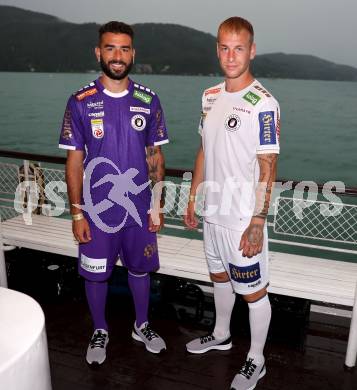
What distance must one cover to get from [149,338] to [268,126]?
1611 mm

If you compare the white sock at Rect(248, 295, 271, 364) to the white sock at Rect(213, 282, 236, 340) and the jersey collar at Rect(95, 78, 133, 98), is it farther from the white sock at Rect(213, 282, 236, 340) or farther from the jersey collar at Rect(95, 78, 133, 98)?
the jersey collar at Rect(95, 78, 133, 98)

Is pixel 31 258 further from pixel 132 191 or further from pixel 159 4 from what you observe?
pixel 159 4

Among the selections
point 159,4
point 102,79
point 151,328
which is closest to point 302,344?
point 151,328

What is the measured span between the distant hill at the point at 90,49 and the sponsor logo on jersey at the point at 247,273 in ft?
163

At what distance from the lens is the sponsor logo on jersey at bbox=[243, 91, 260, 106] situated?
80.5 inches

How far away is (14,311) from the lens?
1104 mm

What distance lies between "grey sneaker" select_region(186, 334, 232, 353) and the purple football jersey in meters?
0.93

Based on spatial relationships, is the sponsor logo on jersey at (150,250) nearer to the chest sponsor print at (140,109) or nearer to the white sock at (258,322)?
the white sock at (258,322)

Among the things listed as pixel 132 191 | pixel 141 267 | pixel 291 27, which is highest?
pixel 291 27

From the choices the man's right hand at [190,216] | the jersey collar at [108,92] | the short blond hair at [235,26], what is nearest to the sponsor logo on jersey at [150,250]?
the man's right hand at [190,216]

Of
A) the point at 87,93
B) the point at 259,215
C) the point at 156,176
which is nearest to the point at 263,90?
the point at 259,215

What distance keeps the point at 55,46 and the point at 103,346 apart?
56052 millimetres

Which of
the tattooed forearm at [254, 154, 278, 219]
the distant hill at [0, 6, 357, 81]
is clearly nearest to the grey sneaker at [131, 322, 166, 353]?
the tattooed forearm at [254, 154, 278, 219]

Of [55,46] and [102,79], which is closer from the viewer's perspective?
[102,79]
